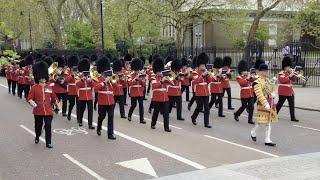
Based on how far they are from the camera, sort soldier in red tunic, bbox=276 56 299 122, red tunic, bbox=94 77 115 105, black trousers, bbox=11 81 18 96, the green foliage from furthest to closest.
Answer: the green foliage, black trousers, bbox=11 81 18 96, soldier in red tunic, bbox=276 56 299 122, red tunic, bbox=94 77 115 105

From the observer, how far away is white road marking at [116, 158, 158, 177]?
29.7 ft

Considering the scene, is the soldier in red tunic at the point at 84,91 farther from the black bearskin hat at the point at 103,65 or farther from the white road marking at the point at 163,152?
the white road marking at the point at 163,152

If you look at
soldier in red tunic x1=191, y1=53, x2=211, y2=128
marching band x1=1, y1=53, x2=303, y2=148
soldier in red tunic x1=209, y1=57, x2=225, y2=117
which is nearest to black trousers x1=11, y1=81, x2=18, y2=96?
marching band x1=1, y1=53, x2=303, y2=148

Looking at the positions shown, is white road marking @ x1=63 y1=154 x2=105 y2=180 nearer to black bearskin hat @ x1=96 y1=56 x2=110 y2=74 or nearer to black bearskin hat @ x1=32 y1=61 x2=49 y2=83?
black bearskin hat @ x1=32 y1=61 x2=49 y2=83

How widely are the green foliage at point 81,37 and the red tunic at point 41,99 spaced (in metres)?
36.3

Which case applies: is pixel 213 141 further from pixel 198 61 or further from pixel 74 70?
pixel 74 70

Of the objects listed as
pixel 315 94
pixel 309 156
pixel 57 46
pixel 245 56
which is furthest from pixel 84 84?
pixel 57 46

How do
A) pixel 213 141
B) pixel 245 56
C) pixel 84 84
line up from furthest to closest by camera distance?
pixel 245 56
pixel 84 84
pixel 213 141

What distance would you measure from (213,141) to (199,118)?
12.3 ft

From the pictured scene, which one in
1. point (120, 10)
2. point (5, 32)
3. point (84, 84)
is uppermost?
point (120, 10)

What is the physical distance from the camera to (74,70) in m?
16.7

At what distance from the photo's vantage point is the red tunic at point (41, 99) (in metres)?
11.3

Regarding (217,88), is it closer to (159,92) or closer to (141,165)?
(159,92)

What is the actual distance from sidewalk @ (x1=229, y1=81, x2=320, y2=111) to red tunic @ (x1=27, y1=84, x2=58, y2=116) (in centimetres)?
888
